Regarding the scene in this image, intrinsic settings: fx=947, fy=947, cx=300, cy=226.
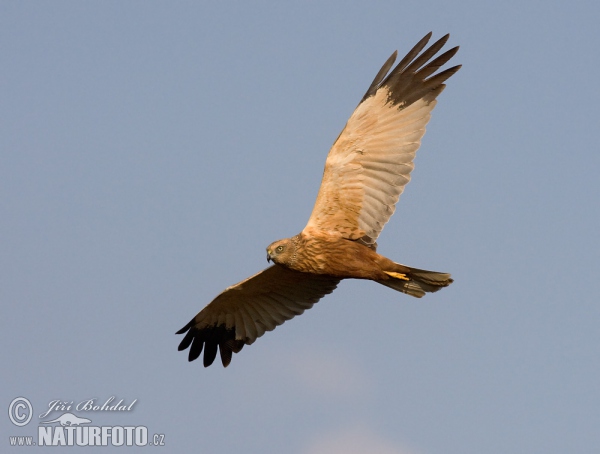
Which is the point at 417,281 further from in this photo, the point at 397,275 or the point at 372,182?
the point at 372,182

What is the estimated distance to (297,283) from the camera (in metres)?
14.5

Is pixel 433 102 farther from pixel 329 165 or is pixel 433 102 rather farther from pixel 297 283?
pixel 297 283

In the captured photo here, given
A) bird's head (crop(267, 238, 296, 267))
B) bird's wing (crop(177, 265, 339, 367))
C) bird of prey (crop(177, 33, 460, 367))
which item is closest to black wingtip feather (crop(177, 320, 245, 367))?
bird's wing (crop(177, 265, 339, 367))

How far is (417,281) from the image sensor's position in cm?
1280

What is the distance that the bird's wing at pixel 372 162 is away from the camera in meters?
13.1

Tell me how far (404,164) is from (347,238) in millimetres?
1295

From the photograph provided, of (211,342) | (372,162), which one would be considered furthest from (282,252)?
(211,342)

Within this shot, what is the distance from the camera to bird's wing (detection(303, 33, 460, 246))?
1312 cm

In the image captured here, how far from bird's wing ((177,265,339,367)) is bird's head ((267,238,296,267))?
115cm

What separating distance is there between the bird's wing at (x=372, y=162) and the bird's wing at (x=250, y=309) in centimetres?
128

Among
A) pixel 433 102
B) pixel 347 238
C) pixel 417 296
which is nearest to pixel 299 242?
pixel 347 238

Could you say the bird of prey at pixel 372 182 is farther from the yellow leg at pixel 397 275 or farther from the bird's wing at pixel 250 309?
the bird's wing at pixel 250 309

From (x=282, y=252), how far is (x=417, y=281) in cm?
187

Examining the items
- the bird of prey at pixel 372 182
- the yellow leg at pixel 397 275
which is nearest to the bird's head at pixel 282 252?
the bird of prey at pixel 372 182
